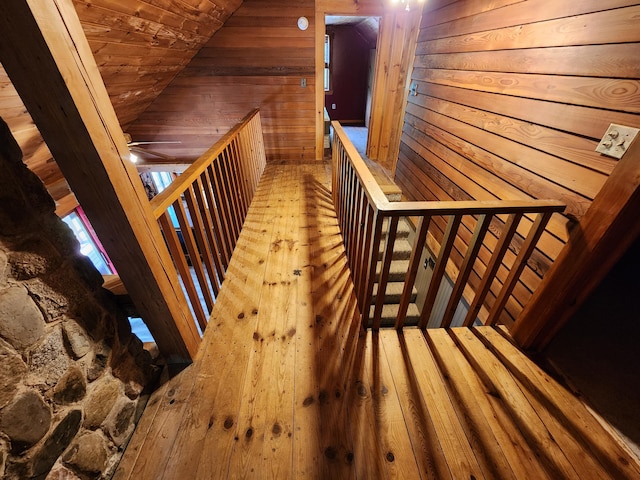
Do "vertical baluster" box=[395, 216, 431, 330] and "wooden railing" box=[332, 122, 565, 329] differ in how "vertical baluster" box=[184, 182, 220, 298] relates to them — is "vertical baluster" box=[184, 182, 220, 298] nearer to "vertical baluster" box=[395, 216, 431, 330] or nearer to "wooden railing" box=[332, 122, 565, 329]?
"wooden railing" box=[332, 122, 565, 329]

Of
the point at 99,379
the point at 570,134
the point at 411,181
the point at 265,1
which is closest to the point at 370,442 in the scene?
the point at 99,379

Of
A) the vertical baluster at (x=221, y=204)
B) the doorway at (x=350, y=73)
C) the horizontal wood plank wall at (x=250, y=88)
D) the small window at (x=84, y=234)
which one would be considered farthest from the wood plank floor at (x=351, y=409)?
the doorway at (x=350, y=73)

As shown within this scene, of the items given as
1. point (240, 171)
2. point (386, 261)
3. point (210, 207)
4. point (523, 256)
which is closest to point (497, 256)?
point (523, 256)

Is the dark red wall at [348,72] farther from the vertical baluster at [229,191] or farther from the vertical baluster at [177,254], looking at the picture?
the vertical baluster at [177,254]

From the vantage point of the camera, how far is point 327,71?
706cm

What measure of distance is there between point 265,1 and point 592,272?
14.2 ft

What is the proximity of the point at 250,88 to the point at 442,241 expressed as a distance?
3739 mm

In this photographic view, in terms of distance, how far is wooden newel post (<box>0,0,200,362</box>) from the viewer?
26.4 inches

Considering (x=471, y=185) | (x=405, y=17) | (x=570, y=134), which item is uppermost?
(x=405, y=17)

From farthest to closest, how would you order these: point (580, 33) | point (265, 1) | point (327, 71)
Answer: point (327, 71), point (265, 1), point (580, 33)

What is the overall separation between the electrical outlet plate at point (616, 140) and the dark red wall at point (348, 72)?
6.89m

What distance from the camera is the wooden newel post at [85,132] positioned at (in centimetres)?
67

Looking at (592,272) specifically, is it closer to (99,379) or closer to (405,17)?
(99,379)

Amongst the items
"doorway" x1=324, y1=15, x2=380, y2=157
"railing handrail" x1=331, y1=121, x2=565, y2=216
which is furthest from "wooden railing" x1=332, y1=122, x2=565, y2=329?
"doorway" x1=324, y1=15, x2=380, y2=157
